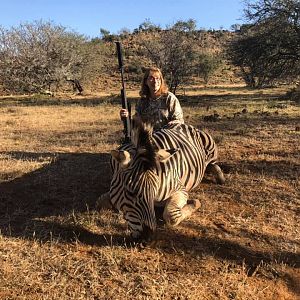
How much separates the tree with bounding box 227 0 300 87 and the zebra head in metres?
18.3

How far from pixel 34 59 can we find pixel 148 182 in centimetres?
2736

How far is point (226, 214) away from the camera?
5.09 meters

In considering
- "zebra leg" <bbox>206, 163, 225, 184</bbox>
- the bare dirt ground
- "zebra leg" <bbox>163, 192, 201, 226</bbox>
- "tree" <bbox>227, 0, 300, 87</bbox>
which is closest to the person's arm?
"zebra leg" <bbox>206, 163, 225, 184</bbox>

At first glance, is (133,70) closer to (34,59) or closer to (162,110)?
(34,59)

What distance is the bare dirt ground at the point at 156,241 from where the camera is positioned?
11.7 ft

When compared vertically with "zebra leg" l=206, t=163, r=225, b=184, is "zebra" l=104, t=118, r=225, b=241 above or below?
above

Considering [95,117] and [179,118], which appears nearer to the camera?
[179,118]

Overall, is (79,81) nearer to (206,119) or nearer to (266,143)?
(206,119)

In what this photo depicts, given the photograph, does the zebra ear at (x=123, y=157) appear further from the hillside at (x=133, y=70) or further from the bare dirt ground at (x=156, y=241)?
the hillside at (x=133, y=70)

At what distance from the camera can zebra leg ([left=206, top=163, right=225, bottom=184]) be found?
616 centimetres

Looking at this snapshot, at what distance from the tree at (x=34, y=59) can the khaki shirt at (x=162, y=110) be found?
24.8m

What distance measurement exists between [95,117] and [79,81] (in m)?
20.1

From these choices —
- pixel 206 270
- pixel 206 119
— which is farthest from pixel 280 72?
pixel 206 270

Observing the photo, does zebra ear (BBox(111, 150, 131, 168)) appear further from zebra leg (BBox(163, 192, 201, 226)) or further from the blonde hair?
the blonde hair
